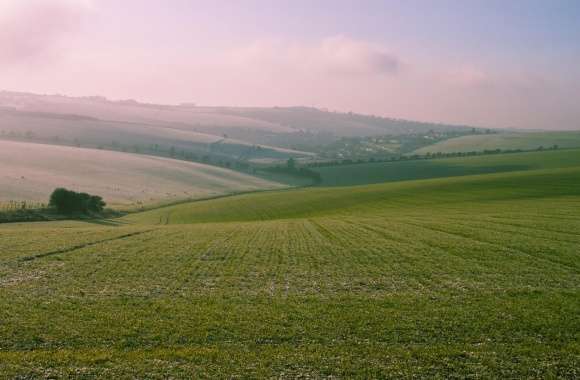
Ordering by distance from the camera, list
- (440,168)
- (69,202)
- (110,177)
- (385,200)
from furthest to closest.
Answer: (440,168) → (110,177) → (385,200) → (69,202)

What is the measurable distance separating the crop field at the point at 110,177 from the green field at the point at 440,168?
70.5ft

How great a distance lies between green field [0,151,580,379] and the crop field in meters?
43.7

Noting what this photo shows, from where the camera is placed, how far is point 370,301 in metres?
21.7

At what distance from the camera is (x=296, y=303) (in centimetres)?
2153

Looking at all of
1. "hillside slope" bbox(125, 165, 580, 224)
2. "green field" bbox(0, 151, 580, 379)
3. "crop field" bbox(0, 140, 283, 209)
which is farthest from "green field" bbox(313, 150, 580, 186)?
"green field" bbox(0, 151, 580, 379)

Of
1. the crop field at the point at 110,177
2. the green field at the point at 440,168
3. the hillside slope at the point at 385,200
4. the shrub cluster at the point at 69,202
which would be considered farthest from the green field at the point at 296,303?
the green field at the point at 440,168

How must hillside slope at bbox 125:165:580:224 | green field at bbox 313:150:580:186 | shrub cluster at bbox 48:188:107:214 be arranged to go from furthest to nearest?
green field at bbox 313:150:580:186, shrub cluster at bbox 48:188:107:214, hillside slope at bbox 125:165:580:224

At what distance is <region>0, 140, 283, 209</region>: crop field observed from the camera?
89356mm

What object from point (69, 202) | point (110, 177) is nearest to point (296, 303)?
point (69, 202)

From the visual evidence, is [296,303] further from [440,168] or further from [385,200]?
[440,168]

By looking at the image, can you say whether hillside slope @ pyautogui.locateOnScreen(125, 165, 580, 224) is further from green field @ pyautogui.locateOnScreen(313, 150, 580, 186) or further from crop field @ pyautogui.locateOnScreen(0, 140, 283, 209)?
green field @ pyautogui.locateOnScreen(313, 150, 580, 186)

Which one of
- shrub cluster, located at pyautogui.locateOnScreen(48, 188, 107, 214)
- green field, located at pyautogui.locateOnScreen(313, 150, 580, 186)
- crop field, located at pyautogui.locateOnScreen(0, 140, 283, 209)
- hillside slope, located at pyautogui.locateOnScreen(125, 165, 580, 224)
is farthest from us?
green field, located at pyautogui.locateOnScreen(313, 150, 580, 186)

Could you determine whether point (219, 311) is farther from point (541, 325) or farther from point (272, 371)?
point (541, 325)

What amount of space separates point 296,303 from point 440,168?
123 metres
